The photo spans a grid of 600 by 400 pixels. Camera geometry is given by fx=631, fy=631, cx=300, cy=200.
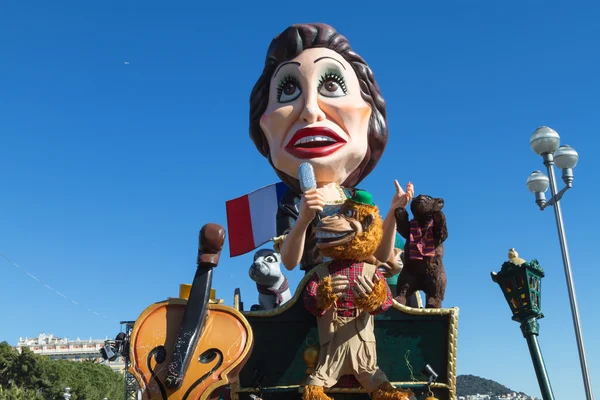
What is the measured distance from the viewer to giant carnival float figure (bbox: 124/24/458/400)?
13.5ft

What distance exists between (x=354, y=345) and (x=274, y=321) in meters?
0.69

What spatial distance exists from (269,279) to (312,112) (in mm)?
2335

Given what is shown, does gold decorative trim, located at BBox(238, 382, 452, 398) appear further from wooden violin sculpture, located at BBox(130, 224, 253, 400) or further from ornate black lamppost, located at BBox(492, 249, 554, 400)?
ornate black lamppost, located at BBox(492, 249, 554, 400)

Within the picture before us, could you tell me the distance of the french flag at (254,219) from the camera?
27.8 ft

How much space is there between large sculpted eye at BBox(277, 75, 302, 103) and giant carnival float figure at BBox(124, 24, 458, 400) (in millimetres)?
14

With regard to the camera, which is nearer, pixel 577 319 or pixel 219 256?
pixel 219 256

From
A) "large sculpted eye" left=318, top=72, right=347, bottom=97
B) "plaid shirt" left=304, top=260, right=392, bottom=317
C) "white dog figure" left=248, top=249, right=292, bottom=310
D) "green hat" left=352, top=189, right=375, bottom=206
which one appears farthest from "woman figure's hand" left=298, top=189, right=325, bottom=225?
"white dog figure" left=248, top=249, right=292, bottom=310

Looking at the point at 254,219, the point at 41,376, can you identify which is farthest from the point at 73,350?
the point at 254,219

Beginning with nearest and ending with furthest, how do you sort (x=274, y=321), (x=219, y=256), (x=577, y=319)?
(x=219, y=256), (x=274, y=321), (x=577, y=319)

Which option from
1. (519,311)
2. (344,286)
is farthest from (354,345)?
(519,311)

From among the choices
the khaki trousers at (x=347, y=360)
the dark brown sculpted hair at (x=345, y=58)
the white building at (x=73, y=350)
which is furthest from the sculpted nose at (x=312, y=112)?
the white building at (x=73, y=350)

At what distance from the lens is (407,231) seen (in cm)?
549

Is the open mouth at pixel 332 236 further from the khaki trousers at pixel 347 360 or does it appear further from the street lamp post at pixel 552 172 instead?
the street lamp post at pixel 552 172

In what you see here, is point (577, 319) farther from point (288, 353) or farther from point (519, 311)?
point (288, 353)
